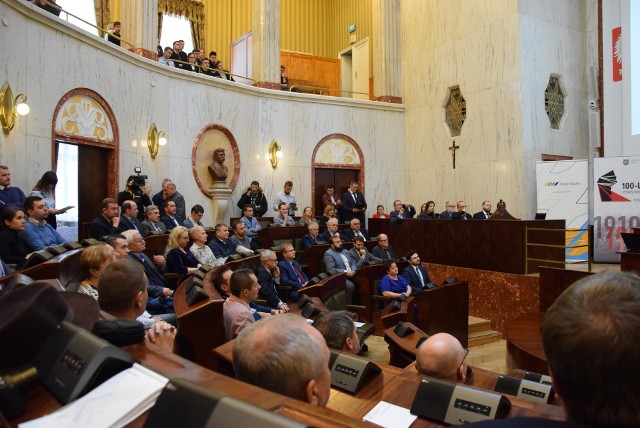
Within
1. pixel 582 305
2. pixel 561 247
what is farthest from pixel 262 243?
A: pixel 582 305

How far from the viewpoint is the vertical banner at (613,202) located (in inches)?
324

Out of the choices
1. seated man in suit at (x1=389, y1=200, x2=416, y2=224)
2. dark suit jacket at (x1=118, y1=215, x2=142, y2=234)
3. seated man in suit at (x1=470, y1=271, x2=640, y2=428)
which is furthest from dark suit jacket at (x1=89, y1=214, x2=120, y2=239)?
seated man in suit at (x1=389, y1=200, x2=416, y2=224)

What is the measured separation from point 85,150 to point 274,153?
162 inches

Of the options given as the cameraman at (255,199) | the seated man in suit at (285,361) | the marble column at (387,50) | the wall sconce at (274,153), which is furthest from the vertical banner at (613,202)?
the seated man in suit at (285,361)

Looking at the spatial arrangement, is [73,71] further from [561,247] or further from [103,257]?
[561,247]

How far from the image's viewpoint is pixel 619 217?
839cm

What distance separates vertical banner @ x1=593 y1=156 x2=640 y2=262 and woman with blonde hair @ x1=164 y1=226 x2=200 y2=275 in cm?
664

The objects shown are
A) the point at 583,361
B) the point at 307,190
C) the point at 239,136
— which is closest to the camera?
the point at 583,361

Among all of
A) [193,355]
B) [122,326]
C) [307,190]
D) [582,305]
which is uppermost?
[307,190]

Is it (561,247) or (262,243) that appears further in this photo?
(262,243)

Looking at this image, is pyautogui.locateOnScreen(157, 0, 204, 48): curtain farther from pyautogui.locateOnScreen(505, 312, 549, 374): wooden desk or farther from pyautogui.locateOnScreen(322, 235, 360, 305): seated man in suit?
pyautogui.locateOnScreen(505, 312, 549, 374): wooden desk

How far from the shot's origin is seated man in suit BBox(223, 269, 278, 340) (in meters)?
3.22

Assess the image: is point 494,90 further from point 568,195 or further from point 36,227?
point 36,227

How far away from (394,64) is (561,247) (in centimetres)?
685
